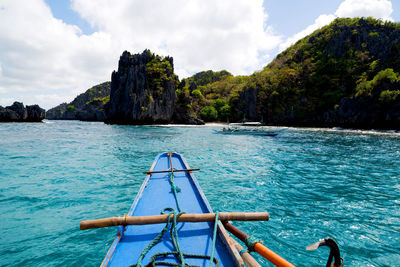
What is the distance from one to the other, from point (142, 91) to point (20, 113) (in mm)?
54716

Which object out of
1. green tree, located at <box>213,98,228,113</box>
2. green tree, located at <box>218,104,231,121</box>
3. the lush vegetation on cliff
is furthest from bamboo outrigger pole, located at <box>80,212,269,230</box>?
green tree, located at <box>213,98,228,113</box>

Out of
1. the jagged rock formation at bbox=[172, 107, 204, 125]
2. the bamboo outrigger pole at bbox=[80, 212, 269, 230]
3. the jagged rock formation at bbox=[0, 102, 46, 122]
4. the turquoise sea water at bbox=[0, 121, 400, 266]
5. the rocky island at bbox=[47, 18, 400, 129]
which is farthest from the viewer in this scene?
the jagged rock formation at bbox=[172, 107, 204, 125]

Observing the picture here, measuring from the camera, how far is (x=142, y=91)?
7400 cm

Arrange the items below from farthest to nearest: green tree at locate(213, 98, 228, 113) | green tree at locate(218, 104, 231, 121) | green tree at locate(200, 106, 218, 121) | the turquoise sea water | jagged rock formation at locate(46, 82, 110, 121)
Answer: jagged rock formation at locate(46, 82, 110, 121), green tree at locate(213, 98, 228, 113), green tree at locate(218, 104, 231, 121), green tree at locate(200, 106, 218, 121), the turquoise sea water

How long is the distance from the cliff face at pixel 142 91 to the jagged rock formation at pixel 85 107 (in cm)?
5840

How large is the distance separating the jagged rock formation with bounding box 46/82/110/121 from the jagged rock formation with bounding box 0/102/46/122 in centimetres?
4554

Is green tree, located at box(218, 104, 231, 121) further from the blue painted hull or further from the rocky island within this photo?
the blue painted hull

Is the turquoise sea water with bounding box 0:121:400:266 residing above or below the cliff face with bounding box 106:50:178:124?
below

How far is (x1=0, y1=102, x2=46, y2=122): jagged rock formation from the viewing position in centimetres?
7331

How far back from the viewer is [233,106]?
96.0 meters

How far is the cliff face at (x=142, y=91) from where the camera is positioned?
242 ft

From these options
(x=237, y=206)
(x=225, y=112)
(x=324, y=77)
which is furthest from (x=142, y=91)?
(x=324, y=77)

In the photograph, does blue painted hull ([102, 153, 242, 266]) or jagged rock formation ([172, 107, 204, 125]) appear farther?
jagged rock formation ([172, 107, 204, 125])

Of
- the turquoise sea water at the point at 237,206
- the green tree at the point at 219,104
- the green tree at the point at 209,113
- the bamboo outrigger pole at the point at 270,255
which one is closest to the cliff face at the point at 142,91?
the green tree at the point at 209,113
